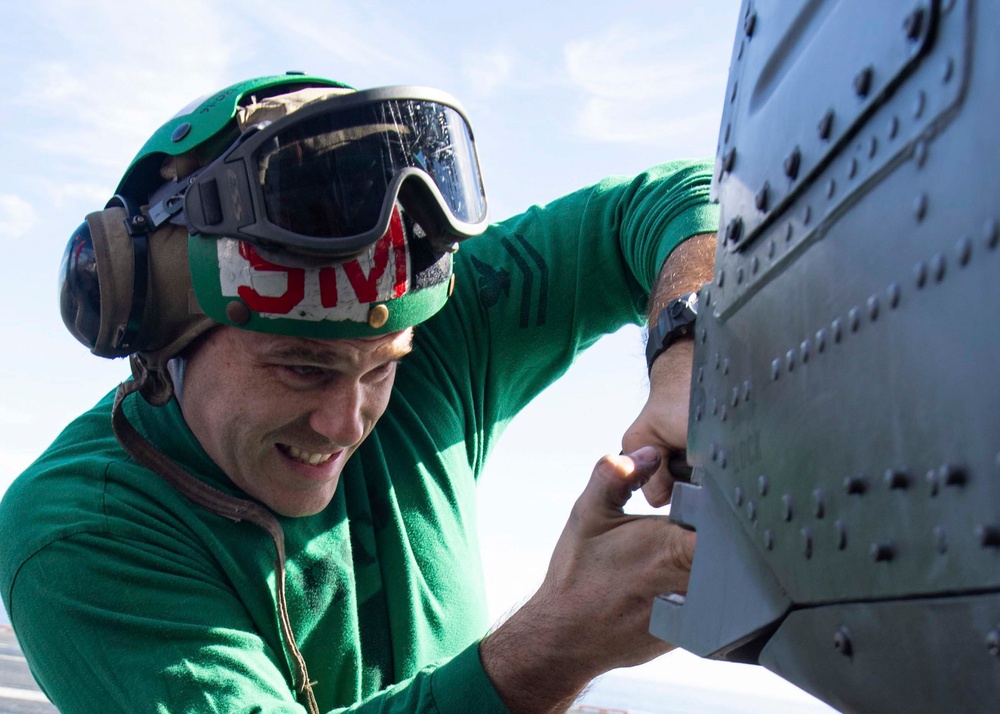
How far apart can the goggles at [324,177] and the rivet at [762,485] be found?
45.8 inches

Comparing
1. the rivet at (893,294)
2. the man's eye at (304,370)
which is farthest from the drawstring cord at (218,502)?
the rivet at (893,294)

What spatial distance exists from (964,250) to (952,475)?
0.16 m

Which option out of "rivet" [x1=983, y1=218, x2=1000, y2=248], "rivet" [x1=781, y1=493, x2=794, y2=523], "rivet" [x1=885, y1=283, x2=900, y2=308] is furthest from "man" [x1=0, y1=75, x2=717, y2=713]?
"rivet" [x1=983, y1=218, x2=1000, y2=248]

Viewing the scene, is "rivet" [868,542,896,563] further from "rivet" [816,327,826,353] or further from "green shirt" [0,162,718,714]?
"green shirt" [0,162,718,714]

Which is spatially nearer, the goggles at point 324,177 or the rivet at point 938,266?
the rivet at point 938,266

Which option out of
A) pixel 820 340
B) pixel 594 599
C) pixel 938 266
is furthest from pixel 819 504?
pixel 594 599

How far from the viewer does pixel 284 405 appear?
7.48 feet

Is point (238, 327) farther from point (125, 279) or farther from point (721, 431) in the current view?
point (721, 431)

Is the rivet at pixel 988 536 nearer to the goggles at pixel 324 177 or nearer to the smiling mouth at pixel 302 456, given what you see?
the goggles at pixel 324 177

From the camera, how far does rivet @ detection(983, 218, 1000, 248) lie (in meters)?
0.71

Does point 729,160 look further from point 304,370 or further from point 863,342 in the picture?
point 304,370

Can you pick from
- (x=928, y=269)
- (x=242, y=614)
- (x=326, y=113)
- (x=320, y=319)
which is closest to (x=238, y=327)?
(x=320, y=319)

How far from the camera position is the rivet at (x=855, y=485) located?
2.88 ft

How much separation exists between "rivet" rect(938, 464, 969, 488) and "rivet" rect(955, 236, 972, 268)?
146 millimetres
